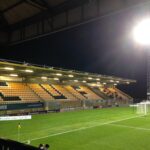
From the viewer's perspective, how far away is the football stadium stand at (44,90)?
27.2 m

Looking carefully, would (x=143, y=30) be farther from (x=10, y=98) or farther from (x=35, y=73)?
(x=10, y=98)

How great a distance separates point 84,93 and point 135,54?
11.5 m

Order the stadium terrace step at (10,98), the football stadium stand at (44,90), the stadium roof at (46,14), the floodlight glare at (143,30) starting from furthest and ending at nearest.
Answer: the stadium terrace step at (10,98), the football stadium stand at (44,90), the floodlight glare at (143,30), the stadium roof at (46,14)

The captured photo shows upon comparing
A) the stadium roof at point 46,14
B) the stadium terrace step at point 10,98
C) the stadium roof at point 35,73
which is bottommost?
the stadium terrace step at point 10,98

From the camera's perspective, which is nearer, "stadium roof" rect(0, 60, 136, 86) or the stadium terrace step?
"stadium roof" rect(0, 60, 136, 86)

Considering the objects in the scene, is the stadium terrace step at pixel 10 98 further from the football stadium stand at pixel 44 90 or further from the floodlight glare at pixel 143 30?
the floodlight glare at pixel 143 30

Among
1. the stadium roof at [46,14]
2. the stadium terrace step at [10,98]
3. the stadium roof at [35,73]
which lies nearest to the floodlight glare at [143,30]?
the stadium roof at [46,14]

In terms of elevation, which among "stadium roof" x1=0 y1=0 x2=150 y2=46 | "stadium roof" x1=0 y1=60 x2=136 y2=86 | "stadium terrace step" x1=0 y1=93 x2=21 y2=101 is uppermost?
"stadium roof" x1=0 y1=0 x2=150 y2=46

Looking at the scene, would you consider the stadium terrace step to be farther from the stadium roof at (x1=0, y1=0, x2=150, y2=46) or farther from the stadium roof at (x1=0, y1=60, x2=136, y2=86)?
the stadium roof at (x1=0, y1=0, x2=150, y2=46)

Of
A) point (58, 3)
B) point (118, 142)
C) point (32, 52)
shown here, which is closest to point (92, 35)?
point (32, 52)

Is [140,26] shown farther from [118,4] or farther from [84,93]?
[84,93]

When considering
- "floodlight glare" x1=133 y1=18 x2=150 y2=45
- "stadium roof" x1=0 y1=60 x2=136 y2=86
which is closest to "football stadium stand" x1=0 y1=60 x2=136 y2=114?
"stadium roof" x1=0 y1=60 x2=136 y2=86

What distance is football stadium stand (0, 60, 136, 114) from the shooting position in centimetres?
2723

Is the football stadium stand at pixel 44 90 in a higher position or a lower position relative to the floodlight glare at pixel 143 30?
lower
